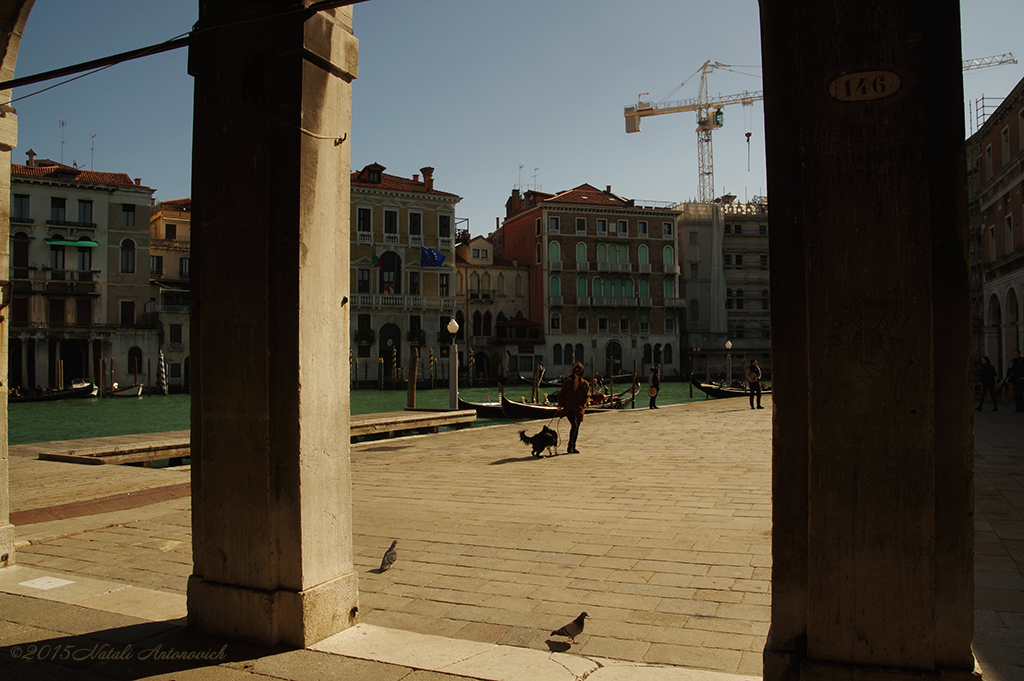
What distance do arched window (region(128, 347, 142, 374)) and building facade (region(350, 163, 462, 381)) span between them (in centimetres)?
1210

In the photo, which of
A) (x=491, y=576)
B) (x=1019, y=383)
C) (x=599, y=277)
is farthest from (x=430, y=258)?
(x=491, y=576)

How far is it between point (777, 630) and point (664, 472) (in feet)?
20.8

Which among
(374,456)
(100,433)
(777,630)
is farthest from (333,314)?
Result: (100,433)

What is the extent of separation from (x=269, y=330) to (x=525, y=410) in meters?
19.0

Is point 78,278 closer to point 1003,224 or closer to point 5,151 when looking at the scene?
point 5,151

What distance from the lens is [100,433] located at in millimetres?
21781

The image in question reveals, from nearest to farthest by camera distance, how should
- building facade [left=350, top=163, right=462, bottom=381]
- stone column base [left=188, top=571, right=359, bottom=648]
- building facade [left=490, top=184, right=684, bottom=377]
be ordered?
stone column base [left=188, top=571, right=359, bottom=648]
building facade [left=350, top=163, right=462, bottom=381]
building facade [left=490, top=184, right=684, bottom=377]

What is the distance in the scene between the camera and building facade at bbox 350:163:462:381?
1678 inches

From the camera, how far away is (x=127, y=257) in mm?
41375

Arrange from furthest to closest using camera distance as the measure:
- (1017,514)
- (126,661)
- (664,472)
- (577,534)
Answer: (664,472), (1017,514), (577,534), (126,661)

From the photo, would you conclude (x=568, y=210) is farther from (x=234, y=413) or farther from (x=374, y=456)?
(x=234, y=413)

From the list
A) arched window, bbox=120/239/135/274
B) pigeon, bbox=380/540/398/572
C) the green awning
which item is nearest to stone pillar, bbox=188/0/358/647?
pigeon, bbox=380/540/398/572

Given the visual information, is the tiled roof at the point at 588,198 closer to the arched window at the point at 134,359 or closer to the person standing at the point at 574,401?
the arched window at the point at 134,359

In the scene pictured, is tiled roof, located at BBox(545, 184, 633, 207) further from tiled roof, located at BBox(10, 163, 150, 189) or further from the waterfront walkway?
the waterfront walkway
